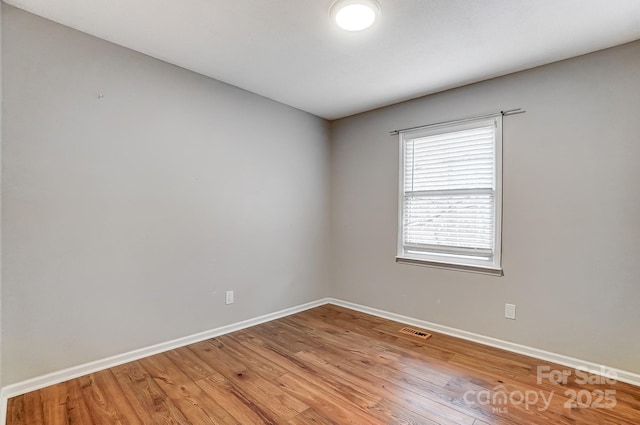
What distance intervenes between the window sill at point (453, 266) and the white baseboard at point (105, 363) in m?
1.68

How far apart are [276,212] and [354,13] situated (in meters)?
2.19

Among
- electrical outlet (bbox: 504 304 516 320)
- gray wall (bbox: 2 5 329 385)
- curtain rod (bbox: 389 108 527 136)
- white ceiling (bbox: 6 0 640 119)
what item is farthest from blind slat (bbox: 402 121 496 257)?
gray wall (bbox: 2 5 329 385)

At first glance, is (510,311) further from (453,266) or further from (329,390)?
(329,390)

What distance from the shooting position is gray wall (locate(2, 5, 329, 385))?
6.61 ft

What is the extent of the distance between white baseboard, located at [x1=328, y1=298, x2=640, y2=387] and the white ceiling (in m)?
2.42

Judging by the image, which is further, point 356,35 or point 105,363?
point 105,363

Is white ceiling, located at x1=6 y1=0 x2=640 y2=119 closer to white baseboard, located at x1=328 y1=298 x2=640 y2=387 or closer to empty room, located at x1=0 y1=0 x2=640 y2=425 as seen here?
empty room, located at x1=0 y1=0 x2=640 y2=425

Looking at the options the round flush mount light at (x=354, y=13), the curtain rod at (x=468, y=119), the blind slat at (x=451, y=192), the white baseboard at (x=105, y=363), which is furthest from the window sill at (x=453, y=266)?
the round flush mount light at (x=354, y=13)

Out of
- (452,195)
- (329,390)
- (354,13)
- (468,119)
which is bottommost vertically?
(329,390)

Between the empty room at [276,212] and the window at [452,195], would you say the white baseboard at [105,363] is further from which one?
the window at [452,195]

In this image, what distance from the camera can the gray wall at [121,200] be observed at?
2016 mm

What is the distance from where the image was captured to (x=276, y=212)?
356 cm

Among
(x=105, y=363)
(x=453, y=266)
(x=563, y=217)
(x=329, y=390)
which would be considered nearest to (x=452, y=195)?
(x=453, y=266)

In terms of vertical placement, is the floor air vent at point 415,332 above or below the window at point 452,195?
below
